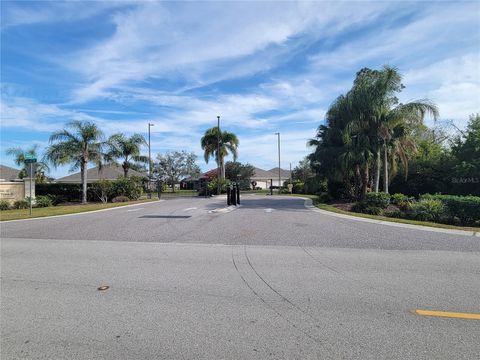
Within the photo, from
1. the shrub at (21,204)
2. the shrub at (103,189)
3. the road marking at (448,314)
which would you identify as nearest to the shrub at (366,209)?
the road marking at (448,314)

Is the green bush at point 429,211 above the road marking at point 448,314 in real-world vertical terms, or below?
above

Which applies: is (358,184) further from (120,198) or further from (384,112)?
(120,198)

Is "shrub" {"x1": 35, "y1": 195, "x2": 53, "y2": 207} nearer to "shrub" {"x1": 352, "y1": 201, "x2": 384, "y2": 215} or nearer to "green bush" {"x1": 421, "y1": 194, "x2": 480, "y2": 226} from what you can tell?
"shrub" {"x1": 352, "y1": 201, "x2": 384, "y2": 215}

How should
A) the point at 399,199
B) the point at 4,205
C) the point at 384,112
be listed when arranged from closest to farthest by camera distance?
1. the point at 399,199
2. the point at 384,112
3. the point at 4,205

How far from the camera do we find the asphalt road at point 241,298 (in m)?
3.62

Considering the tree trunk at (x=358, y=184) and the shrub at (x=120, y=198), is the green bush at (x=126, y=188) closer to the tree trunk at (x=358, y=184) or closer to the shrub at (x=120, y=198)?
the shrub at (x=120, y=198)

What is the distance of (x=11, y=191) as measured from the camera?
86.5 ft

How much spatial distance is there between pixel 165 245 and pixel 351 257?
4.66 m

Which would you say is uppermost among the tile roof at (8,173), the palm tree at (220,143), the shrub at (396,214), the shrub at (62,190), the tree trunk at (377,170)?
the palm tree at (220,143)

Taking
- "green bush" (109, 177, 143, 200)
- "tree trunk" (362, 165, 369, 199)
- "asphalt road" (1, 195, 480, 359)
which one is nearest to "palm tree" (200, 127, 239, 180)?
"green bush" (109, 177, 143, 200)

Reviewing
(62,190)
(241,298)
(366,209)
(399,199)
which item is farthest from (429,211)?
(62,190)

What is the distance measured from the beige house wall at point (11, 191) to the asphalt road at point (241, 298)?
19432 mm

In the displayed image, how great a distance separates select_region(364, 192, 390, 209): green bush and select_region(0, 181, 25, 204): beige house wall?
79.6 feet

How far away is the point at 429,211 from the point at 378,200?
10.6 feet
